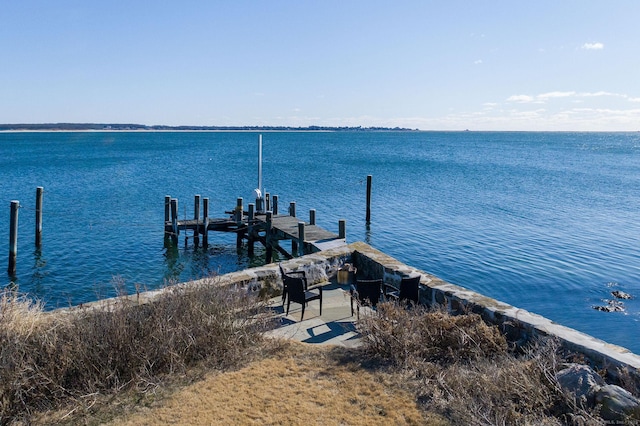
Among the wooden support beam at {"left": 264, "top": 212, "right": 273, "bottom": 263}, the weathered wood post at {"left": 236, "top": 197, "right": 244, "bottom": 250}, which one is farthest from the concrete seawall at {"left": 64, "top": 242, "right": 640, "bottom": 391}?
the weathered wood post at {"left": 236, "top": 197, "right": 244, "bottom": 250}

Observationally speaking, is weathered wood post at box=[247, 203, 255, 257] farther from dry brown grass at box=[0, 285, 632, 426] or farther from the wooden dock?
dry brown grass at box=[0, 285, 632, 426]

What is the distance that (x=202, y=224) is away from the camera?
2273 centimetres

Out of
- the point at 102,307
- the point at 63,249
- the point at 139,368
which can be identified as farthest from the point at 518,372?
the point at 63,249

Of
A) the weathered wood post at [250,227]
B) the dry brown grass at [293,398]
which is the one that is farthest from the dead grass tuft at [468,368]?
the weathered wood post at [250,227]

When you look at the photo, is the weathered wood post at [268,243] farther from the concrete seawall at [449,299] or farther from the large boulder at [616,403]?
the large boulder at [616,403]

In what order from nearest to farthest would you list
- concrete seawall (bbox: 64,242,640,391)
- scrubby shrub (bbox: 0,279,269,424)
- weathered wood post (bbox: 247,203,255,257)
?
scrubby shrub (bbox: 0,279,269,424)
concrete seawall (bbox: 64,242,640,391)
weathered wood post (bbox: 247,203,255,257)

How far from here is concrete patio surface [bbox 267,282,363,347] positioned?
8.40 metres

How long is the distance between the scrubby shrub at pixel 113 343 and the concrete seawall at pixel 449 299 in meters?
0.55

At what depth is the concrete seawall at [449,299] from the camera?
21.2ft

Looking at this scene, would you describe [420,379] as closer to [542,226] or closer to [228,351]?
[228,351]

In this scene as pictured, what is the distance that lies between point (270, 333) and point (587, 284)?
13.0 metres

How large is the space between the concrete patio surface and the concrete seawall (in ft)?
2.20

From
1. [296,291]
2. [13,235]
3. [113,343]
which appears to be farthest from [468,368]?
[13,235]

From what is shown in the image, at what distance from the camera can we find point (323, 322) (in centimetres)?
918
